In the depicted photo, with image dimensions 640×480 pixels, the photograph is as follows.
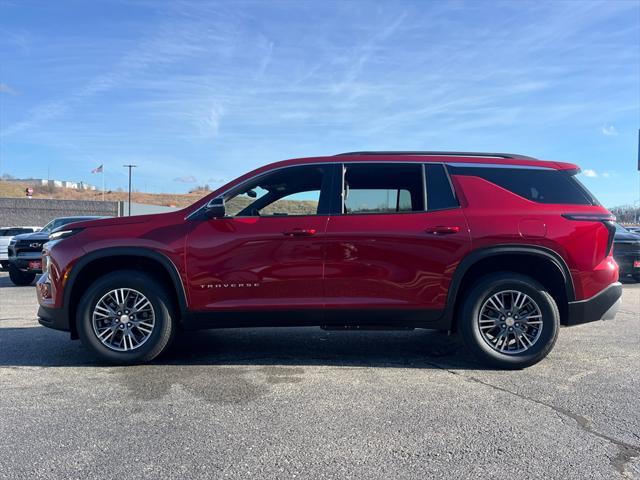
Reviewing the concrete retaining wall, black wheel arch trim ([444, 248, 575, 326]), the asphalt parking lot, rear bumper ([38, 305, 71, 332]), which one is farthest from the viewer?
the concrete retaining wall

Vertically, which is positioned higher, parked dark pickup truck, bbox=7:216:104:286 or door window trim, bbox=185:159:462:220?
Result: door window trim, bbox=185:159:462:220

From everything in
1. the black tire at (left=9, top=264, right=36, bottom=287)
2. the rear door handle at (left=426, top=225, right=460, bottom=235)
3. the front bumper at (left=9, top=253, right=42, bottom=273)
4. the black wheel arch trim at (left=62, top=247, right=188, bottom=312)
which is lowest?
the black tire at (left=9, top=264, right=36, bottom=287)

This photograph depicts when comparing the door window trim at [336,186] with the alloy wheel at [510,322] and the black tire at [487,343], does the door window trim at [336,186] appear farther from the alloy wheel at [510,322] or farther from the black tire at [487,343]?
the alloy wheel at [510,322]

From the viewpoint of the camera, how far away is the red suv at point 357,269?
471cm

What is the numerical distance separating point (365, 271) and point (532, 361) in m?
1.78

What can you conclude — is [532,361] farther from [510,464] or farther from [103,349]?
[103,349]

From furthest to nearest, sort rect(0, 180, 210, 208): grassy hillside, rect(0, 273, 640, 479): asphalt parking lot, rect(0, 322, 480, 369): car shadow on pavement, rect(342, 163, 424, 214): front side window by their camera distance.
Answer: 1. rect(0, 180, 210, 208): grassy hillside
2. rect(0, 322, 480, 369): car shadow on pavement
3. rect(342, 163, 424, 214): front side window
4. rect(0, 273, 640, 479): asphalt parking lot

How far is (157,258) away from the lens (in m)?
4.73

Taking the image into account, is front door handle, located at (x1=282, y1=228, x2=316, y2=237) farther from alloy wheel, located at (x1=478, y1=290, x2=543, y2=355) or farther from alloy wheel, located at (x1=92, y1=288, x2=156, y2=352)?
alloy wheel, located at (x1=478, y1=290, x2=543, y2=355)

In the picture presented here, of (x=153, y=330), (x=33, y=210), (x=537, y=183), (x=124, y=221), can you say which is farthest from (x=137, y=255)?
(x=33, y=210)

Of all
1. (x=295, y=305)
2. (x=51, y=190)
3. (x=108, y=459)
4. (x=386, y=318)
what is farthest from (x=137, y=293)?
(x=51, y=190)

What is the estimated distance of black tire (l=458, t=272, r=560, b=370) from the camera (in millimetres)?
4719

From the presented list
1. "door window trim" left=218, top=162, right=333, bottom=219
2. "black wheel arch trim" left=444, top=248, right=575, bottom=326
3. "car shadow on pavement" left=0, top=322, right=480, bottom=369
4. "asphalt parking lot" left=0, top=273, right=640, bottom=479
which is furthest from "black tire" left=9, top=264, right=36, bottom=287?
"black wheel arch trim" left=444, top=248, right=575, bottom=326

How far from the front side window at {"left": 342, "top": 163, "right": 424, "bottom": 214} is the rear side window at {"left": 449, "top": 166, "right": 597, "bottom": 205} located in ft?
1.36
